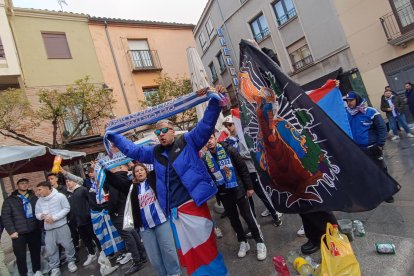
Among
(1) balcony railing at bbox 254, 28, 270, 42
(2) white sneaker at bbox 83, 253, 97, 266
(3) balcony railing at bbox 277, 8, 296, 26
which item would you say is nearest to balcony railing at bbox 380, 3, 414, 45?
(3) balcony railing at bbox 277, 8, 296, 26

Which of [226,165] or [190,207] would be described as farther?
[226,165]

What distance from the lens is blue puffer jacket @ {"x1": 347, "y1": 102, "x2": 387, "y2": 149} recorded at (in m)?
4.44

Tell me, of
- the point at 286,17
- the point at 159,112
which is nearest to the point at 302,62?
the point at 286,17

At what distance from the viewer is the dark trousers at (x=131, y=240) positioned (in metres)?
4.93

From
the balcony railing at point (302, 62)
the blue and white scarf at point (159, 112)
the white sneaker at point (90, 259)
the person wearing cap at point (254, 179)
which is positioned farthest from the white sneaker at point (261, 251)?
the balcony railing at point (302, 62)

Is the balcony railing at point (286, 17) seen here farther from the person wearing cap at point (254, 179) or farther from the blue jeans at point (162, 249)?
the blue jeans at point (162, 249)

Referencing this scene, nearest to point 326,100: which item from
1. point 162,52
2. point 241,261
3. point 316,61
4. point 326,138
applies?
point 326,138

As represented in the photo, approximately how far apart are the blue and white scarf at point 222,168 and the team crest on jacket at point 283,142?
A: 0.62 metres

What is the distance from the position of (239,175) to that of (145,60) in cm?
1616

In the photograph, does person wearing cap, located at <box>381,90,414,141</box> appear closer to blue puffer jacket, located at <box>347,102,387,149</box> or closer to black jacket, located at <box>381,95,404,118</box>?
black jacket, located at <box>381,95,404,118</box>

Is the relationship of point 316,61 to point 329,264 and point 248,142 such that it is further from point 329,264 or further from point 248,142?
point 329,264

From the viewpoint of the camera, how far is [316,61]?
17891 millimetres

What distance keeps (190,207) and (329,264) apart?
56.7 inches

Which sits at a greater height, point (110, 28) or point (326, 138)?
point (110, 28)
